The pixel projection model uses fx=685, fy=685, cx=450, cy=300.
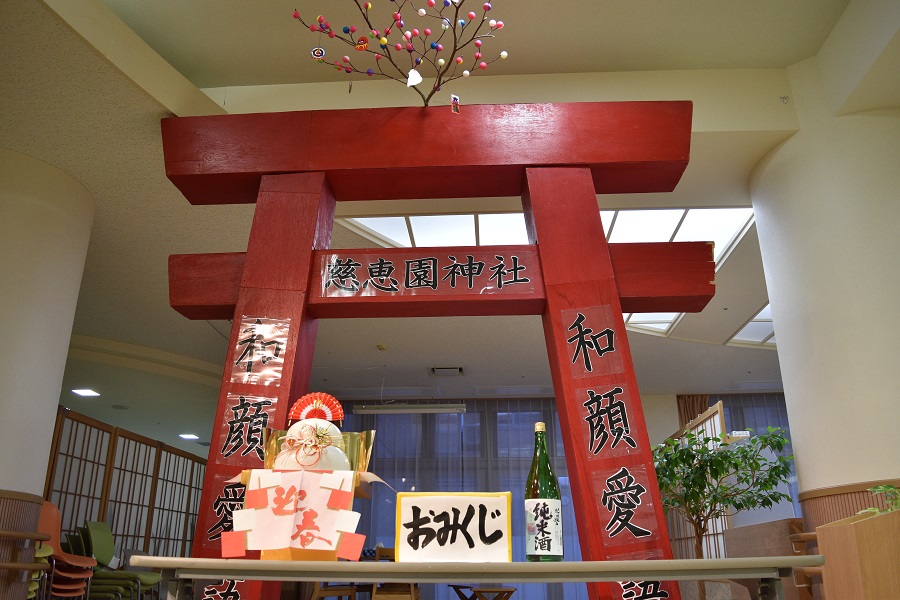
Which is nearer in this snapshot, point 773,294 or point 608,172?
point 608,172

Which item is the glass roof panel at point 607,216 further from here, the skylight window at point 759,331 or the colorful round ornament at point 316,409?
the colorful round ornament at point 316,409

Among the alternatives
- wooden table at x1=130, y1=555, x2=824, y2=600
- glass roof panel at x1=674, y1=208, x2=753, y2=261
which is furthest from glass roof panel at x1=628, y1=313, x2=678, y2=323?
wooden table at x1=130, y1=555, x2=824, y2=600

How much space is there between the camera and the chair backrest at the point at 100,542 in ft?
18.3

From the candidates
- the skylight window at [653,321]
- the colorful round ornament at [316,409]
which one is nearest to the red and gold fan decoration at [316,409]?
the colorful round ornament at [316,409]

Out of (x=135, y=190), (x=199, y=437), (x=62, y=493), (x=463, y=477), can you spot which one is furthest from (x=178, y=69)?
(x=199, y=437)

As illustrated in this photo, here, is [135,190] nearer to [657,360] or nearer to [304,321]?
[304,321]

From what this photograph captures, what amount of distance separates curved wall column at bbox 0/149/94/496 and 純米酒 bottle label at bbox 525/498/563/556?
362 centimetres

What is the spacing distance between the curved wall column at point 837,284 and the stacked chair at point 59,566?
14.6ft

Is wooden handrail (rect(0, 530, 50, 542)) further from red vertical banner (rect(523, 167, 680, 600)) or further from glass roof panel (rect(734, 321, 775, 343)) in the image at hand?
glass roof panel (rect(734, 321, 775, 343))

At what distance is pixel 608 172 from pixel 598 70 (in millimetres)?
1725

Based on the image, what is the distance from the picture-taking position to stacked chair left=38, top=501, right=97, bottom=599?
4.29 metres

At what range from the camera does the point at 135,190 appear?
15.5ft

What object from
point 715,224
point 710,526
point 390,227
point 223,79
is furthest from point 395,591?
point 223,79

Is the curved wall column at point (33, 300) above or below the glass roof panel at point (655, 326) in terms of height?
below
